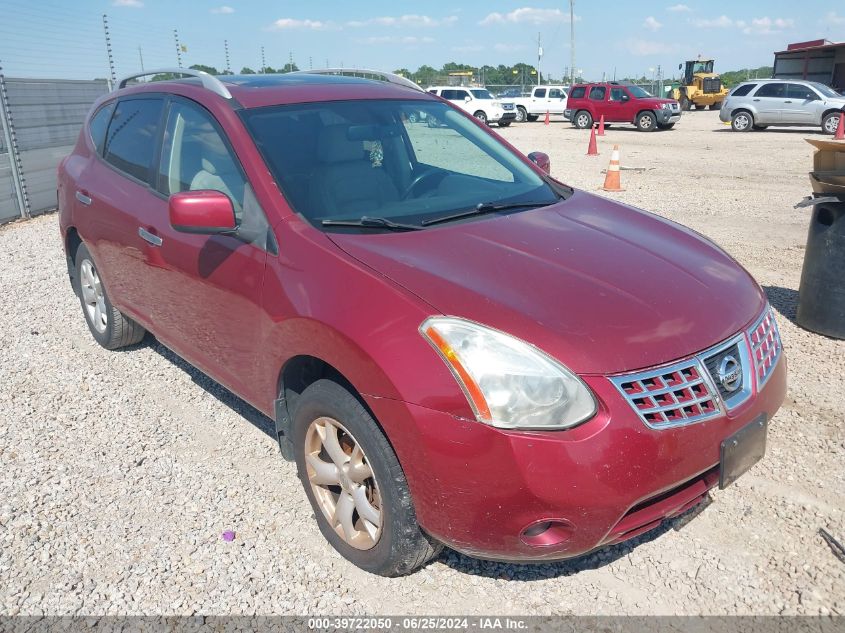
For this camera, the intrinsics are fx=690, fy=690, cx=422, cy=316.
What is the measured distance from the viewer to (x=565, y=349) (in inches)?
86.8

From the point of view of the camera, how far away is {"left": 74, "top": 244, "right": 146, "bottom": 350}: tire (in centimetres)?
484

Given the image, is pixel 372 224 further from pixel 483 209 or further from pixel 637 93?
pixel 637 93

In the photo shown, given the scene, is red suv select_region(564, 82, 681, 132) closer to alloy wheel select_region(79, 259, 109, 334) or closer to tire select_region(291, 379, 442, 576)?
alloy wheel select_region(79, 259, 109, 334)

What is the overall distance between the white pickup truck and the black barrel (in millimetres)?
29863

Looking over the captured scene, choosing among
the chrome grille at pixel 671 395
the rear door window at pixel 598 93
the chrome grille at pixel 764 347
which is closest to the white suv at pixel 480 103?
the rear door window at pixel 598 93

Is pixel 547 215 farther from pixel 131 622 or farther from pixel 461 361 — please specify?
pixel 131 622

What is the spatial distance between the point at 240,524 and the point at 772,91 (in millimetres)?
24136

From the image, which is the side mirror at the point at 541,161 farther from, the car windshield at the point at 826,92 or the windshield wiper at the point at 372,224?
the car windshield at the point at 826,92

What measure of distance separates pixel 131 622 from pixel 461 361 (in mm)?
1604

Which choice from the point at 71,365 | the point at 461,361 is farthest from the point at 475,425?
the point at 71,365

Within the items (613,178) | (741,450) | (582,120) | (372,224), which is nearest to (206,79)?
(372,224)

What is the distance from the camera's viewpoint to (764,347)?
2684mm

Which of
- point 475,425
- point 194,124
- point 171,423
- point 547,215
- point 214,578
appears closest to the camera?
point 475,425

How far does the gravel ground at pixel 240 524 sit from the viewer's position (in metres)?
2.63
